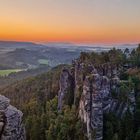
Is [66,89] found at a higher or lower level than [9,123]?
lower

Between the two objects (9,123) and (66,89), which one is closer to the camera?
(9,123)

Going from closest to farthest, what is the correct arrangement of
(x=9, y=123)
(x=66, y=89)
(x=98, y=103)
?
(x=9, y=123), (x=98, y=103), (x=66, y=89)

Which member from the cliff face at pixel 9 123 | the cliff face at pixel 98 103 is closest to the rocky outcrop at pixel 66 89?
the cliff face at pixel 98 103

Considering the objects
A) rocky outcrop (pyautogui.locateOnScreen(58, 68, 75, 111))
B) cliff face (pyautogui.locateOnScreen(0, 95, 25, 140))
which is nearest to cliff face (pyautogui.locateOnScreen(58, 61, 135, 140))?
rocky outcrop (pyautogui.locateOnScreen(58, 68, 75, 111))

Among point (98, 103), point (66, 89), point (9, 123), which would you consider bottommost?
point (66, 89)

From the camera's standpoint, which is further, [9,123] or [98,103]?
[98,103]

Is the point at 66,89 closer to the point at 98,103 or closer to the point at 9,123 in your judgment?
the point at 98,103

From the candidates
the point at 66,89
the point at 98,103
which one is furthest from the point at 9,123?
the point at 66,89

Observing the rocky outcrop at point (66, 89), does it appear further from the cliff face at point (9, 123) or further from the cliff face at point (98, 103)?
the cliff face at point (9, 123)

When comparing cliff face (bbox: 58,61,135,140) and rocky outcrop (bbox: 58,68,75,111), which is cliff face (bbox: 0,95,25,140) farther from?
rocky outcrop (bbox: 58,68,75,111)

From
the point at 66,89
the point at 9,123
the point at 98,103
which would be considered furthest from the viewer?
the point at 66,89
